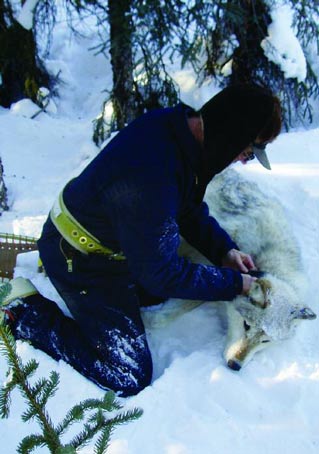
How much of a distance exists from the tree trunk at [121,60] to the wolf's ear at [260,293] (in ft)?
12.5

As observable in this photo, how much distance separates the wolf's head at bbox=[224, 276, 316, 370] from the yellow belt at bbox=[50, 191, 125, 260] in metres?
0.97

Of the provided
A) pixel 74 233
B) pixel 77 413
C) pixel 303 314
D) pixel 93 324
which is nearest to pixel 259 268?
pixel 303 314

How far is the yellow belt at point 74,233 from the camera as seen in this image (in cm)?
297

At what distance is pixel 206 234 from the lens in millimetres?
3479

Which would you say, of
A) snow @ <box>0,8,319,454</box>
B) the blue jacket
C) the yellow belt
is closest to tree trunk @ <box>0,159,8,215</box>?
snow @ <box>0,8,319,454</box>

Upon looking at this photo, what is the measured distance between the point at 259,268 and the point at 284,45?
473 cm

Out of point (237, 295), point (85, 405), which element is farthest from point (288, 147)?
point (85, 405)

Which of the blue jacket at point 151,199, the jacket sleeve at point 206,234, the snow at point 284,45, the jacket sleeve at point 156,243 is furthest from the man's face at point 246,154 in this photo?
the snow at point 284,45

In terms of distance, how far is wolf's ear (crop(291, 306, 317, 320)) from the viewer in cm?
299

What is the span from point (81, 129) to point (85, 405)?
23.4 ft

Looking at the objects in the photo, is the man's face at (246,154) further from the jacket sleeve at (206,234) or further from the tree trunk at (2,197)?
the tree trunk at (2,197)

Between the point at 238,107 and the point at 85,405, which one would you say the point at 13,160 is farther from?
the point at 85,405

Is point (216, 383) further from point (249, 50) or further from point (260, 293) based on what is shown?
point (249, 50)

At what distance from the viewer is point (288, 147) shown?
235 inches
